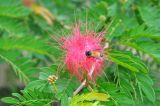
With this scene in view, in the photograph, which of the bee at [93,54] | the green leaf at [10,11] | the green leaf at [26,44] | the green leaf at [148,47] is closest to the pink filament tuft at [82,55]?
the bee at [93,54]

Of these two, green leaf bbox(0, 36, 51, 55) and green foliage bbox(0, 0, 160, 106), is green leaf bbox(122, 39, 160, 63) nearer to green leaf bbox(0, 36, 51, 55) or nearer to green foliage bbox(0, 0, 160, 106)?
green foliage bbox(0, 0, 160, 106)

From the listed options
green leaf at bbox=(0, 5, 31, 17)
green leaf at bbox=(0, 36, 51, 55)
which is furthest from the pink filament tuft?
green leaf at bbox=(0, 5, 31, 17)

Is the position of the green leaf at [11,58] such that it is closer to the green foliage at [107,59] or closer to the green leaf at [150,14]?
the green foliage at [107,59]

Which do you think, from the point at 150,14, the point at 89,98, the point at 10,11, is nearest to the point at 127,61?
the point at 89,98

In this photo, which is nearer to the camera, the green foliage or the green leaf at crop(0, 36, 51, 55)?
the green foliage

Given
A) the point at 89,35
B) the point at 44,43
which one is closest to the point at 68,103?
the point at 89,35

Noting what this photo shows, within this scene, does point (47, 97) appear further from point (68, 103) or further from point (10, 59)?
point (10, 59)

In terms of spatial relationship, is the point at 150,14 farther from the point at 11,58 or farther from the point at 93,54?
the point at 11,58
